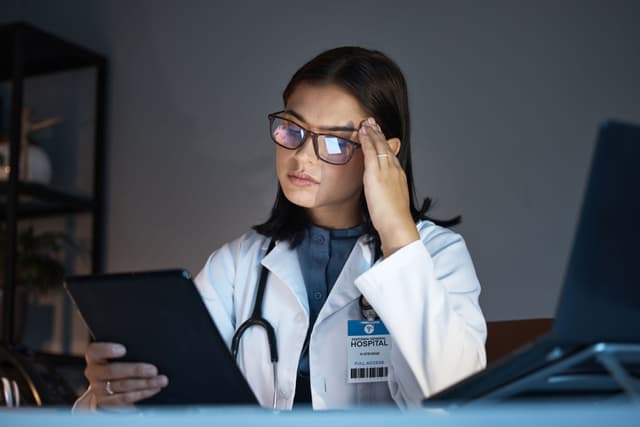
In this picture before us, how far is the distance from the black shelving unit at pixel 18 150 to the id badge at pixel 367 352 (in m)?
2.31

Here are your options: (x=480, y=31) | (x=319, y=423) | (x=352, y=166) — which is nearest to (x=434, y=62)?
(x=480, y=31)

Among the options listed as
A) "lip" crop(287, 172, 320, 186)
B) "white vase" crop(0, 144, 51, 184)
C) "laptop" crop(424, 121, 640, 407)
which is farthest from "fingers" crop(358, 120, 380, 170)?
"white vase" crop(0, 144, 51, 184)

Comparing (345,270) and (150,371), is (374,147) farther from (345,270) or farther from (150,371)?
(150,371)

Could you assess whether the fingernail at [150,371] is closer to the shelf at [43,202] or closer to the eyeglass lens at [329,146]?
the eyeglass lens at [329,146]

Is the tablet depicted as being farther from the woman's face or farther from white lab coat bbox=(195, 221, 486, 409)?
the woman's face

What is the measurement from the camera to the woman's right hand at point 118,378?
1030 mm

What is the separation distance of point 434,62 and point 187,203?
50.4 inches

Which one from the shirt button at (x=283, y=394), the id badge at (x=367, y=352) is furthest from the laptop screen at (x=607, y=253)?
the shirt button at (x=283, y=394)

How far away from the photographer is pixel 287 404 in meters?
1.43

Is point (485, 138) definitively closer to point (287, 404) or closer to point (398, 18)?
point (398, 18)

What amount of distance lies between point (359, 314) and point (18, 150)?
2407 millimetres

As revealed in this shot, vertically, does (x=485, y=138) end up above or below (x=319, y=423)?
above

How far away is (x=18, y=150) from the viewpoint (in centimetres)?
336

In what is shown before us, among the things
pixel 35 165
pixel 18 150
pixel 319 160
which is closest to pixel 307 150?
pixel 319 160
